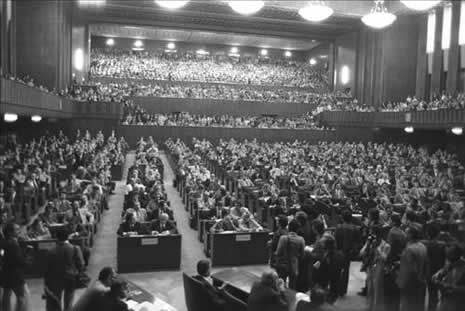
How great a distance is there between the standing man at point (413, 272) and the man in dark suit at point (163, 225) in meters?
4.55

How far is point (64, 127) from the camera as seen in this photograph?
23.9 meters

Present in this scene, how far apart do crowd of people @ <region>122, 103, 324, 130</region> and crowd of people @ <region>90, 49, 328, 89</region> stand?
18.9 feet

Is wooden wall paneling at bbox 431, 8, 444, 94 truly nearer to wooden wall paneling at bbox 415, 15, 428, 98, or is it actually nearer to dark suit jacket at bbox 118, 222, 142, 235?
wooden wall paneling at bbox 415, 15, 428, 98

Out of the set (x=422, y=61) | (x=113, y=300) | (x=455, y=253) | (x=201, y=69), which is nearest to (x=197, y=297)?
(x=113, y=300)

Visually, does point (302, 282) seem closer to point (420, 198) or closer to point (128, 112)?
point (420, 198)

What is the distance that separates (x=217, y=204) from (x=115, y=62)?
91.5 ft

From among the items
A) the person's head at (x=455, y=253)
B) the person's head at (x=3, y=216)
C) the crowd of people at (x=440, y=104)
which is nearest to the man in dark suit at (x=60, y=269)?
the person's head at (x=3, y=216)

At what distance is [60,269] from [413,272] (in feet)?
13.1

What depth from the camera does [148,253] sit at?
26.1 feet

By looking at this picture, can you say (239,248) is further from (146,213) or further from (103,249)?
(103,249)

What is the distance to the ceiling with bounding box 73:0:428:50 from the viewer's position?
2856cm

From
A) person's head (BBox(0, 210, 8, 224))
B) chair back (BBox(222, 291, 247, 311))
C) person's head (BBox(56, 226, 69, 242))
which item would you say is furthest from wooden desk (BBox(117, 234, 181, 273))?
chair back (BBox(222, 291, 247, 311))

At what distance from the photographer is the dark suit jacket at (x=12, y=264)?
4.94 meters

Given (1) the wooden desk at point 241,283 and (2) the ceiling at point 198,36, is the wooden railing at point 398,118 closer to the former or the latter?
(2) the ceiling at point 198,36
